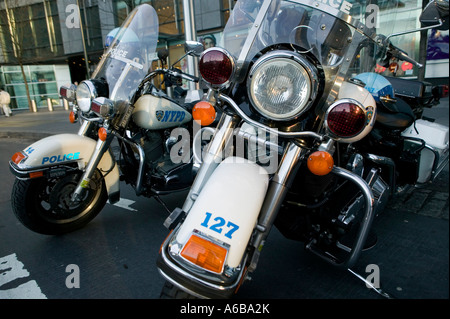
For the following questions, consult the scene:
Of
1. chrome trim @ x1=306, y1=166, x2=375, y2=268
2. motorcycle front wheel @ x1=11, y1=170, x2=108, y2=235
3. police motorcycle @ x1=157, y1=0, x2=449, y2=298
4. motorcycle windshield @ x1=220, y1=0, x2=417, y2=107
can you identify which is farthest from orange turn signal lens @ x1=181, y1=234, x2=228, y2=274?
motorcycle front wheel @ x1=11, y1=170, x2=108, y2=235

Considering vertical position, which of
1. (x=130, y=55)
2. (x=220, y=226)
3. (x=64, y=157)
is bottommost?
(x=64, y=157)

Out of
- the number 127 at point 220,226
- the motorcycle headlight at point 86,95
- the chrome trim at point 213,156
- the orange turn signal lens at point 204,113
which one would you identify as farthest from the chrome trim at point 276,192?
the motorcycle headlight at point 86,95

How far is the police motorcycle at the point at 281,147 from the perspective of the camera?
1.20 m

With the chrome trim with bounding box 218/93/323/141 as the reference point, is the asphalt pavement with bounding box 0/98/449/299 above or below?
below

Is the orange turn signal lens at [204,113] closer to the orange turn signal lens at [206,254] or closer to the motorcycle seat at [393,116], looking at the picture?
the orange turn signal lens at [206,254]

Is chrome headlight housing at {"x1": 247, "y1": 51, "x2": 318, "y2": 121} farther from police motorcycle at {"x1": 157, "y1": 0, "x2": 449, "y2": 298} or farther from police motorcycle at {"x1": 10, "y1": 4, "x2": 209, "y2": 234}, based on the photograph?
police motorcycle at {"x1": 10, "y1": 4, "x2": 209, "y2": 234}

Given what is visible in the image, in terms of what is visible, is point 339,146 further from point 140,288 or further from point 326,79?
point 140,288

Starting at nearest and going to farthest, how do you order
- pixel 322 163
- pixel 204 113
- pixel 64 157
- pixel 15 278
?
pixel 322 163 < pixel 204 113 < pixel 15 278 < pixel 64 157

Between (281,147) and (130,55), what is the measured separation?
1834 millimetres

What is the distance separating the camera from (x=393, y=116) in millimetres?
2203

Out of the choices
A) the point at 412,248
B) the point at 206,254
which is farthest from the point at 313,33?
the point at 412,248

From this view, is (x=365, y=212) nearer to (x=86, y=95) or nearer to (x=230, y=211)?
(x=230, y=211)

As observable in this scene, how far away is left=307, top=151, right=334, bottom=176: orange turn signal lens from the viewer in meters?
1.31

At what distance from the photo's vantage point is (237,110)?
1415 millimetres
